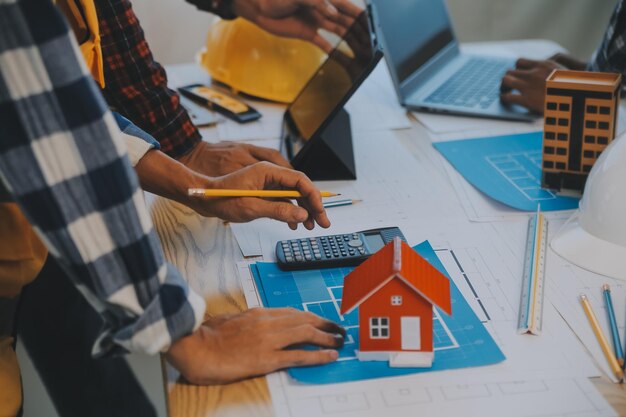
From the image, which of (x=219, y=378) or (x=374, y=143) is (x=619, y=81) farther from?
(x=219, y=378)

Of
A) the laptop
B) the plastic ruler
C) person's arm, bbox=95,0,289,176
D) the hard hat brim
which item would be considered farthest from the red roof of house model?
the laptop

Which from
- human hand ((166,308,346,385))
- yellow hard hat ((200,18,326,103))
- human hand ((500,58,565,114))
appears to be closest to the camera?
human hand ((166,308,346,385))

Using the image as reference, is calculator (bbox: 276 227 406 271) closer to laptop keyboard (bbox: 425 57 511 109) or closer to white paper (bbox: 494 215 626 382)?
white paper (bbox: 494 215 626 382)

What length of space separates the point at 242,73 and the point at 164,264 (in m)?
0.87

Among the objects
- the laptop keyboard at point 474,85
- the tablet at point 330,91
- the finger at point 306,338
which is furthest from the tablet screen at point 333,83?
Result: the finger at point 306,338

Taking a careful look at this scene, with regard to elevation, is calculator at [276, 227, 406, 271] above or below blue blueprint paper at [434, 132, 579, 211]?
above

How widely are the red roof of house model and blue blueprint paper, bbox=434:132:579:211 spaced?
0.38 meters

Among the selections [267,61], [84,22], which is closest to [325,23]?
[267,61]

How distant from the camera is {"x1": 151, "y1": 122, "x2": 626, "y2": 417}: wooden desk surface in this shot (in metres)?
0.79

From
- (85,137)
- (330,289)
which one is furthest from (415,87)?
(85,137)

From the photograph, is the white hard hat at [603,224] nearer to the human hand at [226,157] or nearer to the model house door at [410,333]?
the model house door at [410,333]

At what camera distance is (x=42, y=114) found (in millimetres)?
718

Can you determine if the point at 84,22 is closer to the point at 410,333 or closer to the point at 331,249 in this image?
the point at 331,249

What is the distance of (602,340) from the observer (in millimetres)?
873
